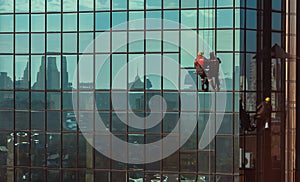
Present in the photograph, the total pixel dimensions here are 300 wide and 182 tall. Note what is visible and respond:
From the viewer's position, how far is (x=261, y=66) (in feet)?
2.18

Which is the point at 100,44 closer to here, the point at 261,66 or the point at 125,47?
the point at 125,47

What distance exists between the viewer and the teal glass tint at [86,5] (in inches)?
234

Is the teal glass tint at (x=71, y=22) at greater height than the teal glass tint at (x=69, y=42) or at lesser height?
greater

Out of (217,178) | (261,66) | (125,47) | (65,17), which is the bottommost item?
(217,178)

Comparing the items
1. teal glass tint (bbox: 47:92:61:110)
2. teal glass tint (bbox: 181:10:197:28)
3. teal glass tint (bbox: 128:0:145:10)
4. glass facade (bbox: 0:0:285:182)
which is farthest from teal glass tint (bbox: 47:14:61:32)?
teal glass tint (bbox: 181:10:197:28)

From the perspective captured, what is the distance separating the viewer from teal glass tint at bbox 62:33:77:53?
19.6 feet

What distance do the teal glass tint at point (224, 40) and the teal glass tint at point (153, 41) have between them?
0.77 metres

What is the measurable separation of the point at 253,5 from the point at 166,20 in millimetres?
5124

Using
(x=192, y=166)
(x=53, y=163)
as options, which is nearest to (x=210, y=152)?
(x=192, y=166)

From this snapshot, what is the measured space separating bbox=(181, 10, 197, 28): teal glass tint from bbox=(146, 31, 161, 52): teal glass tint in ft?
1.18

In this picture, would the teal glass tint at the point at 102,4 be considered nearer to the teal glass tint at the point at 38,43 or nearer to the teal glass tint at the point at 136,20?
the teal glass tint at the point at 136,20

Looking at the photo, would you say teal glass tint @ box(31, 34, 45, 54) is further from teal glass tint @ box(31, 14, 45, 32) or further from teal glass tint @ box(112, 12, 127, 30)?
teal glass tint @ box(112, 12, 127, 30)

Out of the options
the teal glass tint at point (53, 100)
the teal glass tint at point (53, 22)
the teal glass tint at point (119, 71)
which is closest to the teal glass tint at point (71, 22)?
the teal glass tint at point (53, 22)

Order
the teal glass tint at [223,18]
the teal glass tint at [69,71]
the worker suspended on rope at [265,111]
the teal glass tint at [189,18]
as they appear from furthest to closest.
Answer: the teal glass tint at [69,71] < the teal glass tint at [189,18] < the teal glass tint at [223,18] < the worker suspended on rope at [265,111]
